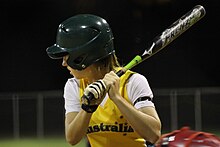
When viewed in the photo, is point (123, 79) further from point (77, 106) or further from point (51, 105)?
point (51, 105)

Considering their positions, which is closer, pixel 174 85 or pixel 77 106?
pixel 77 106

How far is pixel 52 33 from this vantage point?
42.5 feet

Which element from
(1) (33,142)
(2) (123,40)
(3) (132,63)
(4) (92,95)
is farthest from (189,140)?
(2) (123,40)

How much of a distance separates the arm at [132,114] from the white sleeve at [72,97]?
1.03ft

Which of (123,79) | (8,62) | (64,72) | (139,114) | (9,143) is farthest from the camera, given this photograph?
(8,62)

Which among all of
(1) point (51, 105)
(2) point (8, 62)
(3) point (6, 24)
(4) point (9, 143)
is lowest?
(4) point (9, 143)

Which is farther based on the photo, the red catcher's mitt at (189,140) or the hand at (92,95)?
the hand at (92,95)

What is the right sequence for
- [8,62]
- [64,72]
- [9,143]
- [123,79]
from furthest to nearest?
1. [8,62]
2. [64,72]
3. [9,143]
4. [123,79]

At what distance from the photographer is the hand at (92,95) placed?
2.07 metres

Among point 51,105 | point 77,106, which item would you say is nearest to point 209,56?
point 51,105

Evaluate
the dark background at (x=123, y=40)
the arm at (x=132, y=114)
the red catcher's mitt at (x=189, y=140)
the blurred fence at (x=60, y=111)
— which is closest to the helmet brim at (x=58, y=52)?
the arm at (x=132, y=114)

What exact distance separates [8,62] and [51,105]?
11.6 ft

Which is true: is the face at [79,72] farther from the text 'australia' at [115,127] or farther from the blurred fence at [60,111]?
the blurred fence at [60,111]

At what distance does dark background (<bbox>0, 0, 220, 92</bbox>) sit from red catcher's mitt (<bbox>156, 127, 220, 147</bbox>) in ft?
32.1
